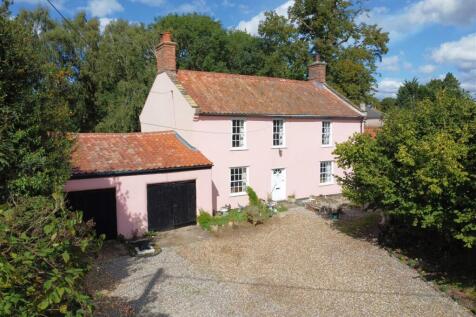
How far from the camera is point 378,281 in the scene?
10711 mm

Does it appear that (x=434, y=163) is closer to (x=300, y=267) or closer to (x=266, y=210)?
(x=300, y=267)

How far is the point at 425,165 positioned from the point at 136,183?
11.2 meters

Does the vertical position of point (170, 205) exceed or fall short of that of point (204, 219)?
it exceeds it

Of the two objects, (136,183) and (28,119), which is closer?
(28,119)

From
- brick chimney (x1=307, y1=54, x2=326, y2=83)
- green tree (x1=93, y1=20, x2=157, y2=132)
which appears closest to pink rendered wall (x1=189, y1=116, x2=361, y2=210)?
brick chimney (x1=307, y1=54, x2=326, y2=83)

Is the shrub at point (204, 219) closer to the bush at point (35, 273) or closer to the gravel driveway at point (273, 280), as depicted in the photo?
the gravel driveway at point (273, 280)

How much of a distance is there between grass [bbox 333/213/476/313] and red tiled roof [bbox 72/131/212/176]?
8.51 m

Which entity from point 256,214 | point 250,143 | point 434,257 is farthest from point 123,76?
point 434,257

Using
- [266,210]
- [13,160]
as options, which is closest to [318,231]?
[266,210]

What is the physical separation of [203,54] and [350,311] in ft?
119

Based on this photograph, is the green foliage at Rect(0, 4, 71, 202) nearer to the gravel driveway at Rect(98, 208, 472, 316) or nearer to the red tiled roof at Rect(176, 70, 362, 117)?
the gravel driveway at Rect(98, 208, 472, 316)

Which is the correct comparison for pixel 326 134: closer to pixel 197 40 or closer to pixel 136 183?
pixel 136 183

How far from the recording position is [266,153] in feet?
71.1

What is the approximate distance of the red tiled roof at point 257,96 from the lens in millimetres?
20266
